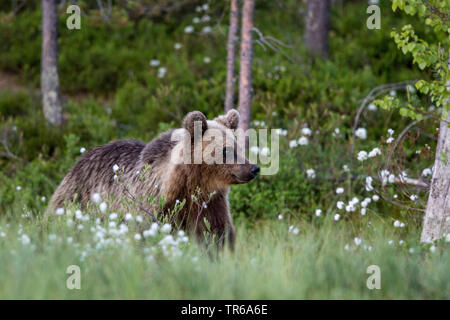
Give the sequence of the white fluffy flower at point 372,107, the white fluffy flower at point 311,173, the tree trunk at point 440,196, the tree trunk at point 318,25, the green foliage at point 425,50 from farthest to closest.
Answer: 1. the tree trunk at point 318,25
2. the white fluffy flower at point 372,107
3. the white fluffy flower at point 311,173
4. the tree trunk at point 440,196
5. the green foliage at point 425,50

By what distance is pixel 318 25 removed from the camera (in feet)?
42.2

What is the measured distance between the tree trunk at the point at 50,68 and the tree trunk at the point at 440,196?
730cm

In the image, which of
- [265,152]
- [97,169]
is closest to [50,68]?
[97,169]

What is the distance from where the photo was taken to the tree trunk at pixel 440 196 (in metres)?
5.49

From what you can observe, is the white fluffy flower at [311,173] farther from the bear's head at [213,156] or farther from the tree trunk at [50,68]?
the tree trunk at [50,68]

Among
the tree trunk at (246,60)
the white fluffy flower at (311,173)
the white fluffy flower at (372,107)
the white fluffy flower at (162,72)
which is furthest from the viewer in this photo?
the white fluffy flower at (162,72)

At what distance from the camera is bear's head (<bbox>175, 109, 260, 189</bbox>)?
5.95 metres

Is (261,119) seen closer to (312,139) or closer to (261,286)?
(312,139)

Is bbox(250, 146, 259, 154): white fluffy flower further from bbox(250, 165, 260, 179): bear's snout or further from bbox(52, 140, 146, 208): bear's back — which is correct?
bbox(250, 165, 260, 179): bear's snout

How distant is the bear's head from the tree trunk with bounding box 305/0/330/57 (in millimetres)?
7425

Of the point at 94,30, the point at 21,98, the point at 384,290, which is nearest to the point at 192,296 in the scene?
the point at 384,290

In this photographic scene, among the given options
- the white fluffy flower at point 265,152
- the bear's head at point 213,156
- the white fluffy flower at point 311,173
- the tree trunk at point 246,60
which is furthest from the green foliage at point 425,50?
the tree trunk at point 246,60

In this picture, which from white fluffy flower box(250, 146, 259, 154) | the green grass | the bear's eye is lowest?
the green grass

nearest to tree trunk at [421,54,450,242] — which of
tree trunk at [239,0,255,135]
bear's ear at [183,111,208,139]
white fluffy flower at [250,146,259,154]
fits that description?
bear's ear at [183,111,208,139]
